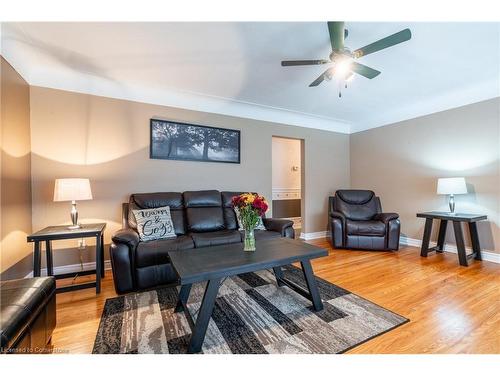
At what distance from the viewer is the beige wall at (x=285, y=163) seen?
19.9 ft

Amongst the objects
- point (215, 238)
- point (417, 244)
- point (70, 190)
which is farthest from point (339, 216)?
point (70, 190)

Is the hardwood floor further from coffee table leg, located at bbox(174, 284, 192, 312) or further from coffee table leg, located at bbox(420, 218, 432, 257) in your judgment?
coffee table leg, located at bbox(174, 284, 192, 312)

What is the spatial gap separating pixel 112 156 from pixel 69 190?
0.82 metres

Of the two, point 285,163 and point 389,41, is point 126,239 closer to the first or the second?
point 389,41

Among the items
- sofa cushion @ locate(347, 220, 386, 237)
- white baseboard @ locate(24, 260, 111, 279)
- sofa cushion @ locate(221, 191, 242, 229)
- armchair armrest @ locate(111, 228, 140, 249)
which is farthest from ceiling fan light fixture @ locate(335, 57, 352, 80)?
white baseboard @ locate(24, 260, 111, 279)

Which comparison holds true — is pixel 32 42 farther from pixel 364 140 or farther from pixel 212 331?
pixel 364 140

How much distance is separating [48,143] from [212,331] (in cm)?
277

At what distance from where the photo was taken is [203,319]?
1.43 metres

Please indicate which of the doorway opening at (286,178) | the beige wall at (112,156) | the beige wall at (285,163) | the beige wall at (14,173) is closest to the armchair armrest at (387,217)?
the beige wall at (112,156)

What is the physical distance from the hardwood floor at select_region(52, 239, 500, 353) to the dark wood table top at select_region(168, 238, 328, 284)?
71 centimetres

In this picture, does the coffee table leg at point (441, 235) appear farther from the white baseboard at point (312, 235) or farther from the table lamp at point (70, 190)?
the table lamp at point (70, 190)

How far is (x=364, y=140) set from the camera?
4.60 metres

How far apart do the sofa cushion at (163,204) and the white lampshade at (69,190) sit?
56 centimetres
